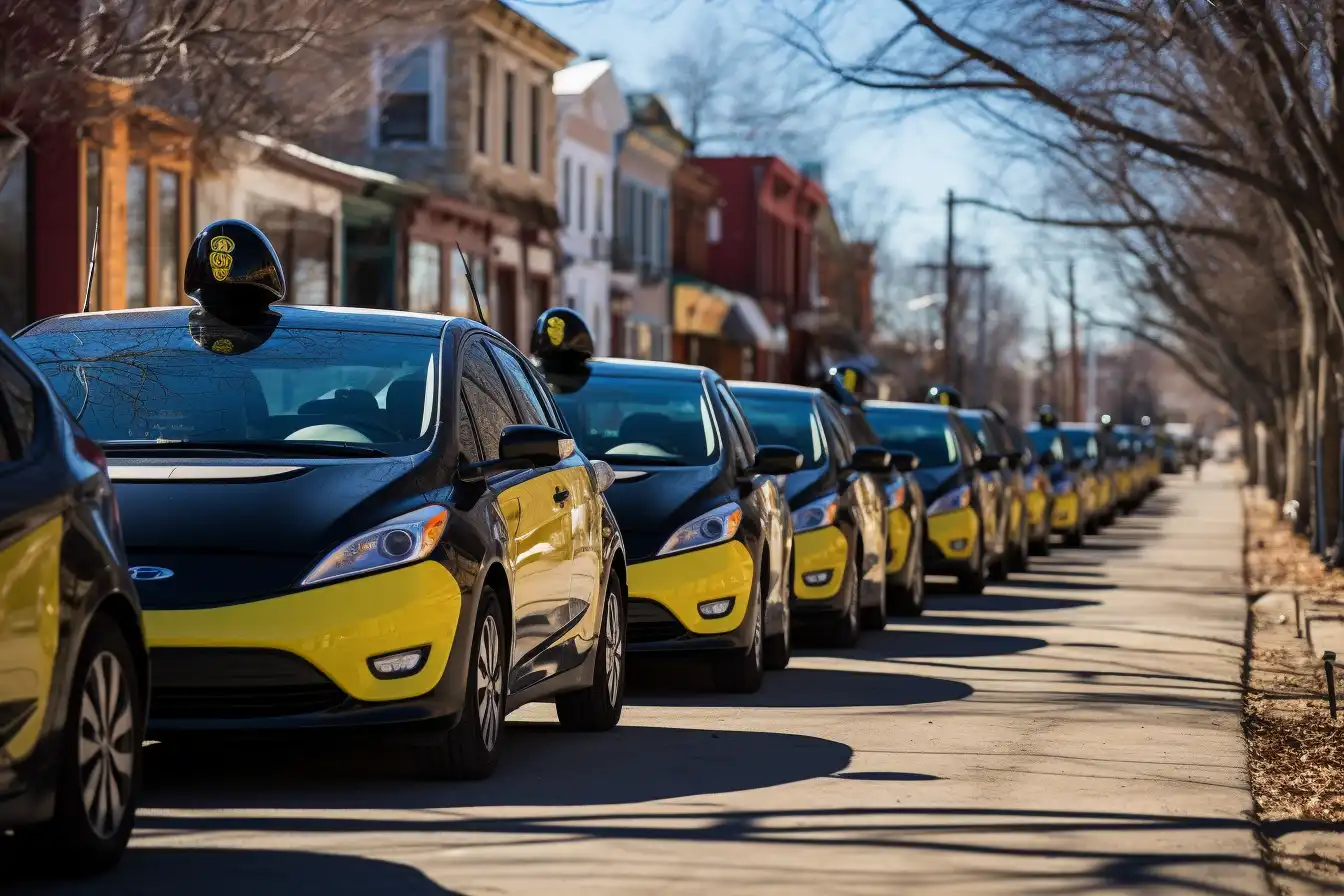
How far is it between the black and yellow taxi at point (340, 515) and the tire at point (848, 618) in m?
4.89

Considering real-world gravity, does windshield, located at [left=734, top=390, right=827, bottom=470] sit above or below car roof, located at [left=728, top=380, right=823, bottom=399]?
below

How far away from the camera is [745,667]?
12.9 m

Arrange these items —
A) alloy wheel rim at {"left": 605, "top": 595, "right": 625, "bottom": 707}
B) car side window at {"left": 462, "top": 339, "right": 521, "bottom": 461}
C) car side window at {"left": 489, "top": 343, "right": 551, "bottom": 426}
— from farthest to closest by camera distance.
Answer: alloy wheel rim at {"left": 605, "top": 595, "right": 625, "bottom": 707}, car side window at {"left": 489, "top": 343, "right": 551, "bottom": 426}, car side window at {"left": 462, "top": 339, "right": 521, "bottom": 461}

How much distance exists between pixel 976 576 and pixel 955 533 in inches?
25.7

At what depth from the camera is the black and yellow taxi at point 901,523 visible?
19.3m

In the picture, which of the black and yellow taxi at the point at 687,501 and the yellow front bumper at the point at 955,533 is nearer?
the black and yellow taxi at the point at 687,501

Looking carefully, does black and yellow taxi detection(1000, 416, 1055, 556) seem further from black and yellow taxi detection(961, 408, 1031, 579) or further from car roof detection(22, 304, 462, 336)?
car roof detection(22, 304, 462, 336)

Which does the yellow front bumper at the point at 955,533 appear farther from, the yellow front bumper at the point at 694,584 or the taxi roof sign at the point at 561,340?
the yellow front bumper at the point at 694,584

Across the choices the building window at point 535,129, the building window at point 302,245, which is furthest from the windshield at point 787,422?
the building window at point 535,129

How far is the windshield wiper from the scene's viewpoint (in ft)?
30.1

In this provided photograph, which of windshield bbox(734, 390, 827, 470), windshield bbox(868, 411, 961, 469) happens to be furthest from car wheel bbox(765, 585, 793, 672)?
windshield bbox(868, 411, 961, 469)

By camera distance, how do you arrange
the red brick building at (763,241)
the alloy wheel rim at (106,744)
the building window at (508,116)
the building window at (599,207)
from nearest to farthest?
the alloy wheel rim at (106,744) → the building window at (508,116) → the building window at (599,207) → the red brick building at (763,241)

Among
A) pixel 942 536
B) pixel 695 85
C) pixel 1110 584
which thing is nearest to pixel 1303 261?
pixel 1110 584

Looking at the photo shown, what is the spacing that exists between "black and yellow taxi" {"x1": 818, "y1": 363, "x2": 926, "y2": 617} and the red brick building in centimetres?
5161
